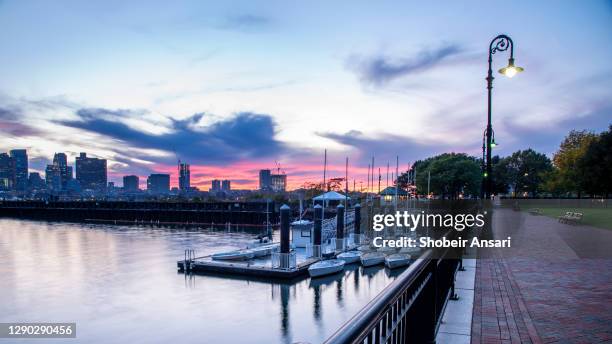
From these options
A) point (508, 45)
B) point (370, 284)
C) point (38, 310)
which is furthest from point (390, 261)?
point (38, 310)

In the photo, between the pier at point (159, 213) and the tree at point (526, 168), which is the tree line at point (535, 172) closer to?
the tree at point (526, 168)

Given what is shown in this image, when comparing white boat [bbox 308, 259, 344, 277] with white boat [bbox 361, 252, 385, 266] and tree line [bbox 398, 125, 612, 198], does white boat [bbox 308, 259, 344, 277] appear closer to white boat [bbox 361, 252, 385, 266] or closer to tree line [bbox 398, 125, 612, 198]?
white boat [bbox 361, 252, 385, 266]

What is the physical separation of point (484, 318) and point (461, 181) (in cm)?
7483

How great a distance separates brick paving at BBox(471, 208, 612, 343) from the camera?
6.25m

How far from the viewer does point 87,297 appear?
24.8 meters

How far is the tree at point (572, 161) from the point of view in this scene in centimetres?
5029

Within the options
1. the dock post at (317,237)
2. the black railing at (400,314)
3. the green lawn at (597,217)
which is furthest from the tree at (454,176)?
the black railing at (400,314)

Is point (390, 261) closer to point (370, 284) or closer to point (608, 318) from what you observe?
point (370, 284)

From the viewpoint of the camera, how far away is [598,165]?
44.9 m

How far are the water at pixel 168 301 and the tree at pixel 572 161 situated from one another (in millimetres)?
35770

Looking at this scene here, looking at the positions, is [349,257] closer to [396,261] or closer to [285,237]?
[396,261]

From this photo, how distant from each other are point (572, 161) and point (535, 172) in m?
44.5

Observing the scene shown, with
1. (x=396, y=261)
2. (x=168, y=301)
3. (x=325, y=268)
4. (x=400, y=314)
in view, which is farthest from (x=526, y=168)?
(x=400, y=314)

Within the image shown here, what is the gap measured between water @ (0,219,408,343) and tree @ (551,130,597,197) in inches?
1408
